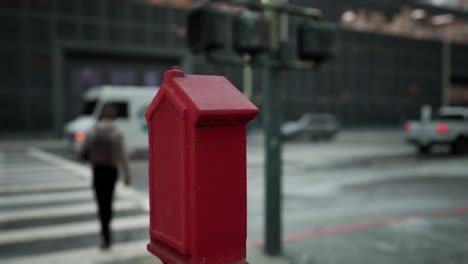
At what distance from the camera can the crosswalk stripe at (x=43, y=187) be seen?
29.8 feet

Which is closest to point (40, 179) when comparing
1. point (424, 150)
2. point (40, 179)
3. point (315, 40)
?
point (40, 179)

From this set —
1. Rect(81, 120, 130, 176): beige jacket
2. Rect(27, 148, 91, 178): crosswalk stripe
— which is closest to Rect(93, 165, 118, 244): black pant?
Rect(81, 120, 130, 176): beige jacket

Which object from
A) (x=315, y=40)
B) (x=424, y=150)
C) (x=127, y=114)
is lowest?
(x=424, y=150)

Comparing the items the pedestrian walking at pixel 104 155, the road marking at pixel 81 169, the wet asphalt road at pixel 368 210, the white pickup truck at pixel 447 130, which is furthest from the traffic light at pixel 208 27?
the white pickup truck at pixel 447 130

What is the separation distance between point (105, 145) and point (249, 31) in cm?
225

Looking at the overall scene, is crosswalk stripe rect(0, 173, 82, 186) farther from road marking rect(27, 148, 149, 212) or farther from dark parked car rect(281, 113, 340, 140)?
dark parked car rect(281, 113, 340, 140)

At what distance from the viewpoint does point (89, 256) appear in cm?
509

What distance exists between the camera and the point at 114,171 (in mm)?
5094

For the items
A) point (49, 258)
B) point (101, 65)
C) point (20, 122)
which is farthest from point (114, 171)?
point (101, 65)

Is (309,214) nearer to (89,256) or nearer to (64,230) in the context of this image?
(89,256)

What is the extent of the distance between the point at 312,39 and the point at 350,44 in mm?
34513

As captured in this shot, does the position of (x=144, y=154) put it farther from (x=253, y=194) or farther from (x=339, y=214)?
(x=339, y=214)

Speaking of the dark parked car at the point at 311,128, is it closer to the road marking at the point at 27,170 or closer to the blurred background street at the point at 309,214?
the blurred background street at the point at 309,214

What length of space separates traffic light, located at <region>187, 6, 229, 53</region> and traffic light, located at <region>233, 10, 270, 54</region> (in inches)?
10.2
